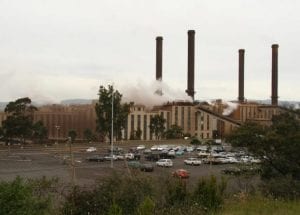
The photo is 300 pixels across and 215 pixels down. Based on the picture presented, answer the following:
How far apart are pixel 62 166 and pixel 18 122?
24078 mm

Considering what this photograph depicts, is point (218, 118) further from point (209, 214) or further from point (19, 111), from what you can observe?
point (209, 214)

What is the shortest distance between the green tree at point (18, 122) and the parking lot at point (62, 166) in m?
5.15

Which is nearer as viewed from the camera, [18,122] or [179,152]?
[179,152]

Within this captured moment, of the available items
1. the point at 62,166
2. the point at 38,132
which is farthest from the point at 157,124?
the point at 62,166

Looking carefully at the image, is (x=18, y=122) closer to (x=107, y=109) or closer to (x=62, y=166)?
(x=107, y=109)

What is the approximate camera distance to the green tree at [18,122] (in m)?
57.2

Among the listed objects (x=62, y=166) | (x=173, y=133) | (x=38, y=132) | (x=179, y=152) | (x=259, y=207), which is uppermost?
(x=259, y=207)

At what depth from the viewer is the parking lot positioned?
2810 cm

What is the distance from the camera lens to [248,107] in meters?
100

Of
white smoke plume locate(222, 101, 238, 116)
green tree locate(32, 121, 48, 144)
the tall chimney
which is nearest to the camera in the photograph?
green tree locate(32, 121, 48, 144)

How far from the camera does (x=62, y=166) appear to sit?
35.0m

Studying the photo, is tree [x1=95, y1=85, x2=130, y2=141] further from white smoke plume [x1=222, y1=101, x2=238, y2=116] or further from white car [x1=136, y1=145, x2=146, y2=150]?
white smoke plume [x1=222, y1=101, x2=238, y2=116]

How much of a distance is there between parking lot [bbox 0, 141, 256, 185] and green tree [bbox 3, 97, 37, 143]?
5.15 metres

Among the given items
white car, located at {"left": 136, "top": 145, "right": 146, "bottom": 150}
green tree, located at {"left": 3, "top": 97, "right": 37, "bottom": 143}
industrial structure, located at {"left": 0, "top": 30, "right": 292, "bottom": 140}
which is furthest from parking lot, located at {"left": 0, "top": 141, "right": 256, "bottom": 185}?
industrial structure, located at {"left": 0, "top": 30, "right": 292, "bottom": 140}
